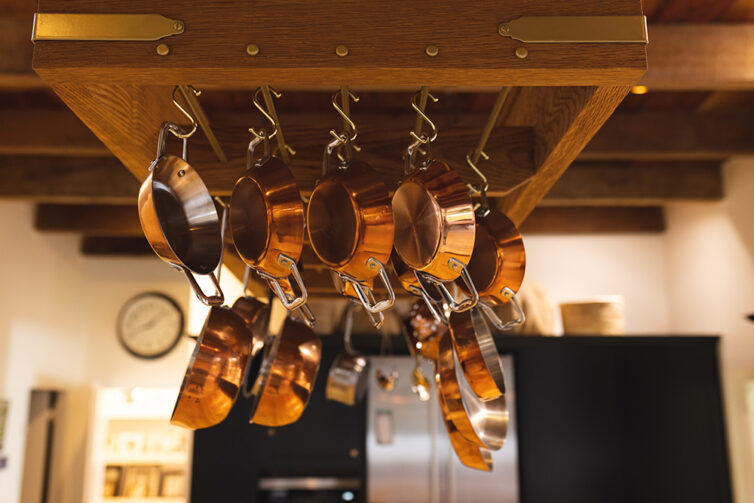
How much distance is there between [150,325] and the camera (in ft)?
17.0

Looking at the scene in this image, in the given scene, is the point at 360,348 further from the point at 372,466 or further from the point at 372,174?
the point at 372,174

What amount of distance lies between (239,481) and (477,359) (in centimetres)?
309

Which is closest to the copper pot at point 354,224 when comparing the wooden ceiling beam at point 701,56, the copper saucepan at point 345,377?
the copper saucepan at point 345,377

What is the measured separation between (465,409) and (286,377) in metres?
0.35

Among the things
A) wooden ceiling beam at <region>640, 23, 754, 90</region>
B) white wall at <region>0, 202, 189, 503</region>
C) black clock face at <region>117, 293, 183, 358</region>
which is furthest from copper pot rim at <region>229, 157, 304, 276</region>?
black clock face at <region>117, 293, 183, 358</region>

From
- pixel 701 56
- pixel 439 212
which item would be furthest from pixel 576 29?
pixel 701 56

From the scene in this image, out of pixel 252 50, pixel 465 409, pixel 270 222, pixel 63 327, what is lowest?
pixel 465 409

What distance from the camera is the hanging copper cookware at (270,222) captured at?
0.91 m

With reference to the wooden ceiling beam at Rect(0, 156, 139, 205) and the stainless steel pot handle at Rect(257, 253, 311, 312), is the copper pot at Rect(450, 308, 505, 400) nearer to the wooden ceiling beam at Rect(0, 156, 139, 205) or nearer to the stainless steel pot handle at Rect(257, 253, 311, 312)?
the stainless steel pot handle at Rect(257, 253, 311, 312)

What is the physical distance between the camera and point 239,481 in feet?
12.8

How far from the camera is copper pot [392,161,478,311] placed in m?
0.93

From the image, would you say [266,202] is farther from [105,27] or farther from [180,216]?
[105,27]

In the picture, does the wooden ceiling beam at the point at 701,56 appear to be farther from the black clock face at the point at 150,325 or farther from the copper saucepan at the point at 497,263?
the black clock face at the point at 150,325

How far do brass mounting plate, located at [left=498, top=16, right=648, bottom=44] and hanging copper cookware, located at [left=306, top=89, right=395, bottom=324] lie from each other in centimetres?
27
